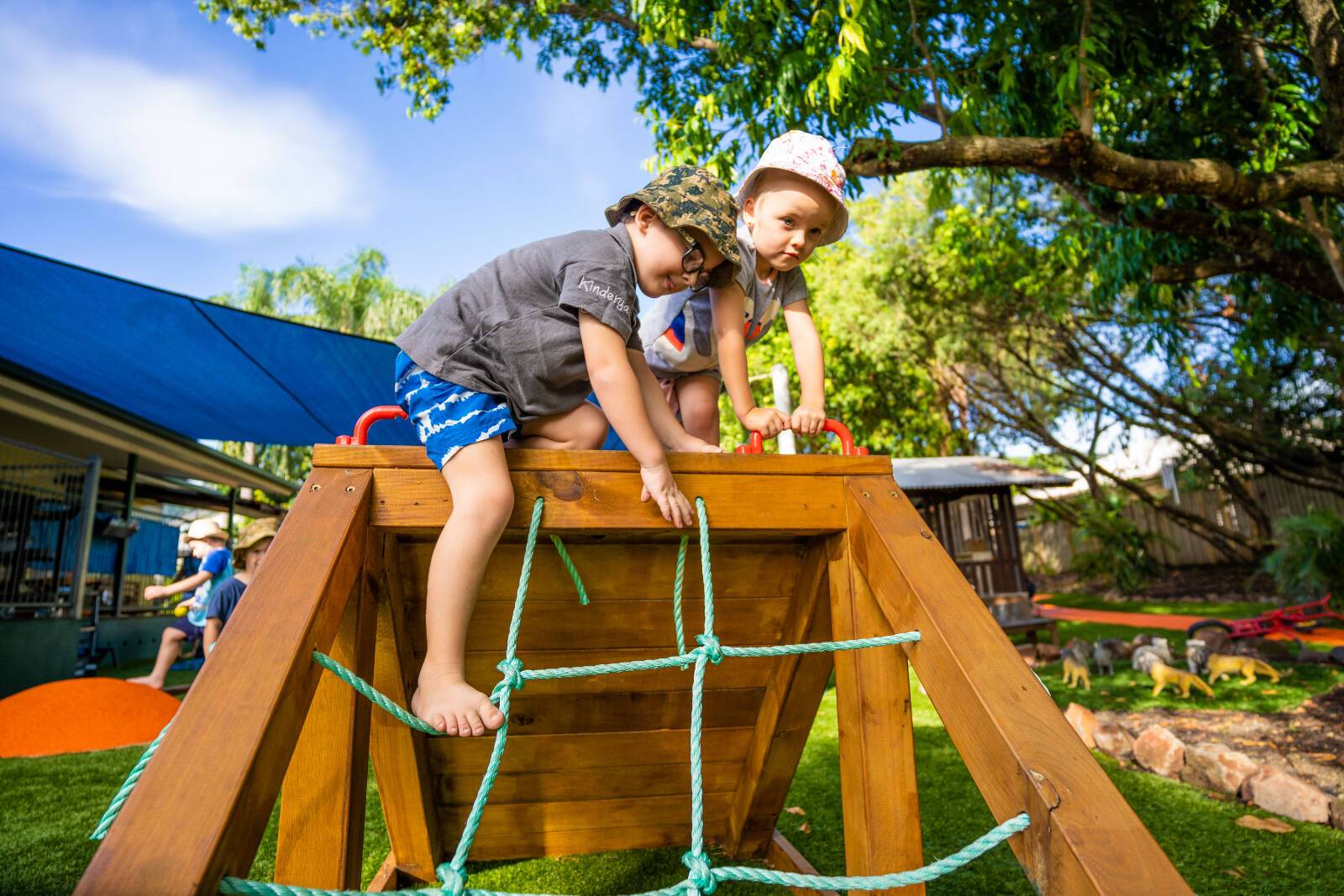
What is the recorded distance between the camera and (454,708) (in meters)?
1.24

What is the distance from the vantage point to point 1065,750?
1.00m

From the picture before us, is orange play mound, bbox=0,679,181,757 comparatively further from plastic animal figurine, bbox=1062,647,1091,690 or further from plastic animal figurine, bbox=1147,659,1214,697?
plastic animal figurine, bbox=1147,659,1214,697

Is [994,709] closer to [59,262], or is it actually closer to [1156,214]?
[1156,214]

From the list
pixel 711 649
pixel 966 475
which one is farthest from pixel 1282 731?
pixel 966 475

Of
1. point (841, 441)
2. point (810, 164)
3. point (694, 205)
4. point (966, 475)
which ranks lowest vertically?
point (841, 441)

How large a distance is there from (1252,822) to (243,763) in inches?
121

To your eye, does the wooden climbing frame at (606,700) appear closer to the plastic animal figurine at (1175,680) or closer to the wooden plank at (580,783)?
the wooden plank at (580,783)

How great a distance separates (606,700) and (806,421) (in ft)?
2.75

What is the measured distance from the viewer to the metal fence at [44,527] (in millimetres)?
6367

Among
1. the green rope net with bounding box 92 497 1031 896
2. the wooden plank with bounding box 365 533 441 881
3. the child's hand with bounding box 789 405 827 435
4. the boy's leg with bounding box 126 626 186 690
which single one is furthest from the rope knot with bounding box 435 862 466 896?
the boy's leg with bounding box 126 626 186 690

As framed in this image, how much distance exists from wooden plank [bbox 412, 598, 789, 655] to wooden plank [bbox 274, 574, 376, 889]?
1.09 ft

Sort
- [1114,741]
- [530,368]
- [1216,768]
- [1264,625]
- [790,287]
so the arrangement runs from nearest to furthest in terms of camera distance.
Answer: [530,368], [790,287], [1216,768], [1114,741], [1264,625]

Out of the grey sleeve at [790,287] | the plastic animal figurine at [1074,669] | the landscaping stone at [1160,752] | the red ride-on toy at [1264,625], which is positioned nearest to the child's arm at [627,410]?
the grey sleeve at [790,287]

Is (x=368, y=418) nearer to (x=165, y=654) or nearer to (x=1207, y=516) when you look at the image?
(x=165, y=654)
